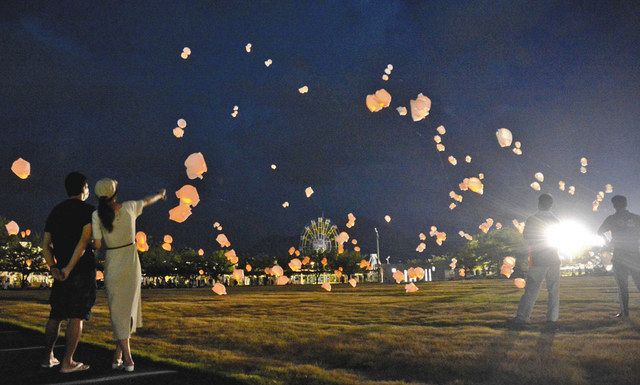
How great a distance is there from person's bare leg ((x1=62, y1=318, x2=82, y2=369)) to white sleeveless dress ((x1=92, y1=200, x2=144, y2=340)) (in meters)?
0.52

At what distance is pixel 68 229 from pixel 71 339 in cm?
126

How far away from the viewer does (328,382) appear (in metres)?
4.98

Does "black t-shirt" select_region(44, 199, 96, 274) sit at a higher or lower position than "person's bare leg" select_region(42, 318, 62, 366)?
higher

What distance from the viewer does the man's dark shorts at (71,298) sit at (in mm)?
5801

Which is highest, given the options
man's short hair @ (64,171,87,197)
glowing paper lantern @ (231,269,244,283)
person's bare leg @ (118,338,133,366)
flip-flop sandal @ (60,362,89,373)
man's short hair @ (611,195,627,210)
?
man's short hair @ (611,195,627,210)

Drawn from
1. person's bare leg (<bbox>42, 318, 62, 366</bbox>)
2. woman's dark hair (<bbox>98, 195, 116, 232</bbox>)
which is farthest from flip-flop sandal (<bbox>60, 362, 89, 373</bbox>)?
woman's dark hair (<bbox>98, 195, 116, 232</bbox>)

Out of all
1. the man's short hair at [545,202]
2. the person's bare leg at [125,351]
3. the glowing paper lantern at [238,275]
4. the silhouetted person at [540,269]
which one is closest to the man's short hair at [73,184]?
the person's bare leg at [125,351]

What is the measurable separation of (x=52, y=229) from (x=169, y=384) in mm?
2395

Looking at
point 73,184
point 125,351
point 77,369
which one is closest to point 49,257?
point 73,184

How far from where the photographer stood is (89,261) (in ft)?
19.7

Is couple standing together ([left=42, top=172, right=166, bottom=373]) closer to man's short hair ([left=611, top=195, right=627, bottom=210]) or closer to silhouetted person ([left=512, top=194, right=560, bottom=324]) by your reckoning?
silhouetted person ([left=512, top=194, right=560, bottom=324])

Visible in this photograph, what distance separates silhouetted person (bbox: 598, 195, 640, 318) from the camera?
9383mm

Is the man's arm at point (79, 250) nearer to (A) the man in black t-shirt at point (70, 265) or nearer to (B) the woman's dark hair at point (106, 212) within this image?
(A) the man in black t-shirt at point (70, 265)

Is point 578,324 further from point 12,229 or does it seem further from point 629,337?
point 12,229
